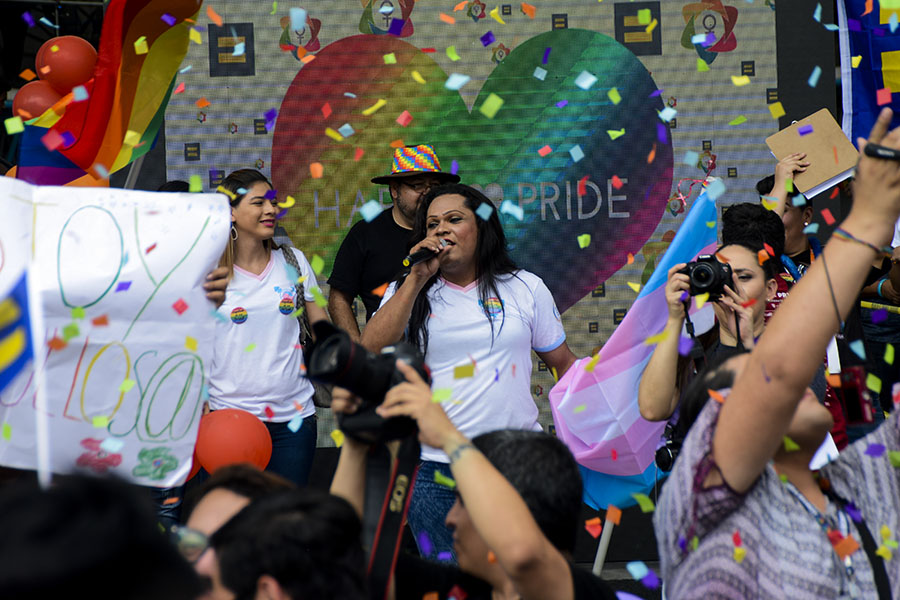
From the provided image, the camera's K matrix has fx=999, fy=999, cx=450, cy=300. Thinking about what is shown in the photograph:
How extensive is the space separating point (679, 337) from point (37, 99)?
2.50 metres

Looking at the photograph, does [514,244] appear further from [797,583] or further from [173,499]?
[797,583]

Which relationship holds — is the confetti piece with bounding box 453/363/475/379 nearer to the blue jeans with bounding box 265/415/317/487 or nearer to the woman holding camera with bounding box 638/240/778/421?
the woman holding camera with bounding box 638/240/778/421

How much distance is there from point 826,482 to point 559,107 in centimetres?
329

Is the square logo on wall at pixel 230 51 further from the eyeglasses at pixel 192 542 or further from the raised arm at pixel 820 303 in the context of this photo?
the raised arm at pixel 820 303

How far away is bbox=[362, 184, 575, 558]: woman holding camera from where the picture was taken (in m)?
3.17

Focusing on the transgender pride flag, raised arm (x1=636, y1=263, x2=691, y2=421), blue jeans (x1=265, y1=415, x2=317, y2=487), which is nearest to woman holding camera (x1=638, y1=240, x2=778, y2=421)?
raised arm (x1=636, y1=263, x2=691, y2=421)

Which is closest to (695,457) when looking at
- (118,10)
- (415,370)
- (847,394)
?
(415,370)

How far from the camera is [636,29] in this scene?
491 cm

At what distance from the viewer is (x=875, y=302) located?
5012 millimetres

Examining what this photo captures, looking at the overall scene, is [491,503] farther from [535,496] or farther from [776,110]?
[776,110]

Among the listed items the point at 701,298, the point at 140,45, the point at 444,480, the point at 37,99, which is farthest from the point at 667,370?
the point at 37,99

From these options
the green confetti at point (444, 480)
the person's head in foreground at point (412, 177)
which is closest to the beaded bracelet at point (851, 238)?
the green confetti at point (444, 480)

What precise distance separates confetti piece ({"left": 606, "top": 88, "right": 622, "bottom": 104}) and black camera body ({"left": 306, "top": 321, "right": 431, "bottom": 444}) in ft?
10.6

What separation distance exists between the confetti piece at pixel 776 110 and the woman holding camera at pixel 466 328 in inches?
69.6
